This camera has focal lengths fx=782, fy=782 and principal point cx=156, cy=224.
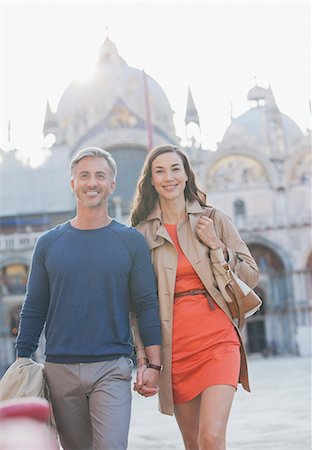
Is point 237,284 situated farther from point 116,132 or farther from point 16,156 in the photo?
point 16,156

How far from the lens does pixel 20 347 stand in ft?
13.4

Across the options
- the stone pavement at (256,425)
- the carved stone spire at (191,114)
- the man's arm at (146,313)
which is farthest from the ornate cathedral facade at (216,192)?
the man's arm at (146,313)

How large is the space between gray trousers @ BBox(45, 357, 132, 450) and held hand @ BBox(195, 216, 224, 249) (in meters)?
0.78

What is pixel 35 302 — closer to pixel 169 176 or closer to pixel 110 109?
pixel 169 176

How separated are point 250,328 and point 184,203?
137 ft

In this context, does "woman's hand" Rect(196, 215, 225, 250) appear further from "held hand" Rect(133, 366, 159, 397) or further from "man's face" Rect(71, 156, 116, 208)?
"held hand" Rect(133, 366, 159, 397)

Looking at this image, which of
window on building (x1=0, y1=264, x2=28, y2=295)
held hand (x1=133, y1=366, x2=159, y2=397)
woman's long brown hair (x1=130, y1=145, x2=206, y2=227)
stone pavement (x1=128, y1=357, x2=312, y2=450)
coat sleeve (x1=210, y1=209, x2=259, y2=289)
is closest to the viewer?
held hand (x1=133, y1=366, x2=159, y2=397)

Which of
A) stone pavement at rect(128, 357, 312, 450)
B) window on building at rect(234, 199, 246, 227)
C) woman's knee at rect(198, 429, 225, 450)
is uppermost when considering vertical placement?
window on building at rect(234, 199, 246, 227)

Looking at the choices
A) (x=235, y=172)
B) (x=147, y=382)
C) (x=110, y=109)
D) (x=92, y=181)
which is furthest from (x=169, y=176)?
(x=110, y=109)

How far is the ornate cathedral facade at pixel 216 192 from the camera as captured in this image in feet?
143

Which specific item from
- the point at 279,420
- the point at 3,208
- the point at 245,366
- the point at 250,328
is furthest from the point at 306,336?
the point at 245,366

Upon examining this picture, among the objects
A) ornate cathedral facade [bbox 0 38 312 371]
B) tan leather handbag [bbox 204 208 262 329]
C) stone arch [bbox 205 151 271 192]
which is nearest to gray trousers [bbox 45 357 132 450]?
tan leather handbag [bbox 204 208 262 329]

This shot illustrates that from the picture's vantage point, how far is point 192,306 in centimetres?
420

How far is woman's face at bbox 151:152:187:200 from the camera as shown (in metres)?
4.49
